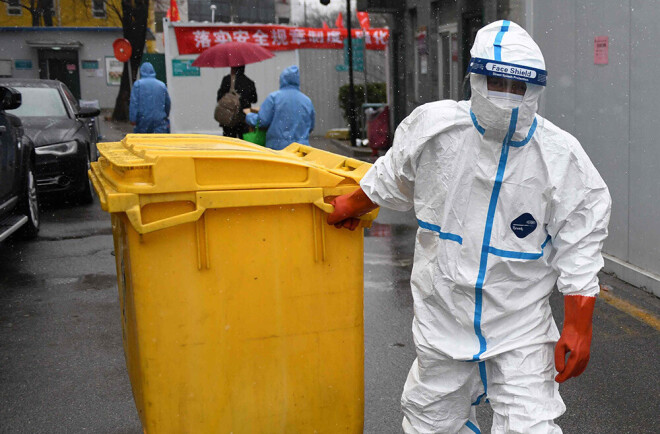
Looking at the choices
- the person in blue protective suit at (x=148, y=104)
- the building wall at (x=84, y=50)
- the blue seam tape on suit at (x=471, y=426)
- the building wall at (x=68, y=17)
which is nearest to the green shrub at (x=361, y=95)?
the person in blue protective suit at (x=148, y=104)

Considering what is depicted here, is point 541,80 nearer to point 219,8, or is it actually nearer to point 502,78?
point 502,78

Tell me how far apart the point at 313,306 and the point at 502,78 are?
1.16 m

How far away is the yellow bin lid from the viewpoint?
2.97 metres

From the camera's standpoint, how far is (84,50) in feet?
137

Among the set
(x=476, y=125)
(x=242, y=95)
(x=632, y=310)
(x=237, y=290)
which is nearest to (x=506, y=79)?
Answer: (x=476, y=125)

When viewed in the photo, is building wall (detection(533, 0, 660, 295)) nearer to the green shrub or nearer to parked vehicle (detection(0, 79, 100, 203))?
parked vehicle (detection(0, 79, 100, 203))

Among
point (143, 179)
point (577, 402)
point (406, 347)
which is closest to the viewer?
point (143, 179)

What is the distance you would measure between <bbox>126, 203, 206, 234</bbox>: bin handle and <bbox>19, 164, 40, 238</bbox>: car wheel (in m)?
5.67

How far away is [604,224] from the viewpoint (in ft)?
9.06

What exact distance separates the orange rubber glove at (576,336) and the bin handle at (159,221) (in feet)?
4.39

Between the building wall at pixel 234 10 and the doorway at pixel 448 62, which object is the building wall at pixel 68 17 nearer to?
the building wall at pixel 234 10

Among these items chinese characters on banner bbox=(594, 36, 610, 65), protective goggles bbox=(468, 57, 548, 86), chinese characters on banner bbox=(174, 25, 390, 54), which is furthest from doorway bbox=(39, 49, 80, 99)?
protective goggles bbox=(468, 57, 548, 86)

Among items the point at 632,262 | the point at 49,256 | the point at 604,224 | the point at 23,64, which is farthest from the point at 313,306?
the point at 23,64

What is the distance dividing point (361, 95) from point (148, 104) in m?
10.3
